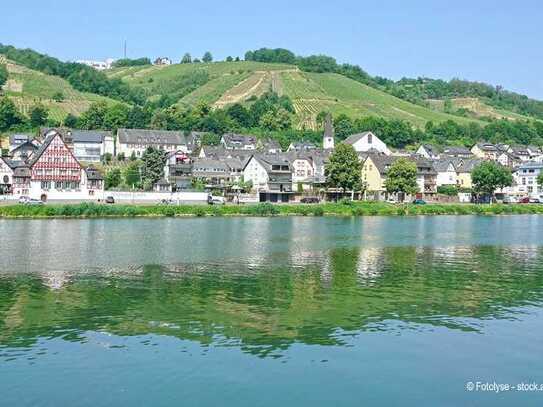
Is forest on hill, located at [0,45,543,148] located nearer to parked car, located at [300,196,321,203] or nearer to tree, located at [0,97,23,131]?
tree, located at [0,97,23,131]

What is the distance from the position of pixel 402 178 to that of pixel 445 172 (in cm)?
2231

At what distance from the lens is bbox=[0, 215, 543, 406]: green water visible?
16188 mm

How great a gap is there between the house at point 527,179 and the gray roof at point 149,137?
203 ft

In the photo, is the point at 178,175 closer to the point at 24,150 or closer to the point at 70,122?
the point at 24,150

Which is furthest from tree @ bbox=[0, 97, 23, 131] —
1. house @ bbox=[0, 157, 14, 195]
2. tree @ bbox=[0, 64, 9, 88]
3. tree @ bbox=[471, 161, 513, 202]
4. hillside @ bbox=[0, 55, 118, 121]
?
tree @ bbox=[471, 161, 513, 202]

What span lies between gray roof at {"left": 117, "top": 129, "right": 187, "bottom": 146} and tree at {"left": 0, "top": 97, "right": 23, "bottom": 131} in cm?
2145

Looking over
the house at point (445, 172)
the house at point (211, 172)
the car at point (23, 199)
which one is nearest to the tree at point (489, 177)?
the house at point (445, 172)

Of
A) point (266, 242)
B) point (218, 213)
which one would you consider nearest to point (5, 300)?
point (266, 242)

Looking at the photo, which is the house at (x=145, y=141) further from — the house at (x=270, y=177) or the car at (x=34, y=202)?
the car at (x=34, y=202)

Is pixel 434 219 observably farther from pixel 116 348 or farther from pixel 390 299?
pixel 116 348

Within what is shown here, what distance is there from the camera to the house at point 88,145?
363 feet

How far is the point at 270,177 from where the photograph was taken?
99188 mm

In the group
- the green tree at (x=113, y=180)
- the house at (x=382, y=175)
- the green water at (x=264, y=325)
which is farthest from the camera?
the house at (x=382, y=175)

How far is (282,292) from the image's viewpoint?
1096 inches
